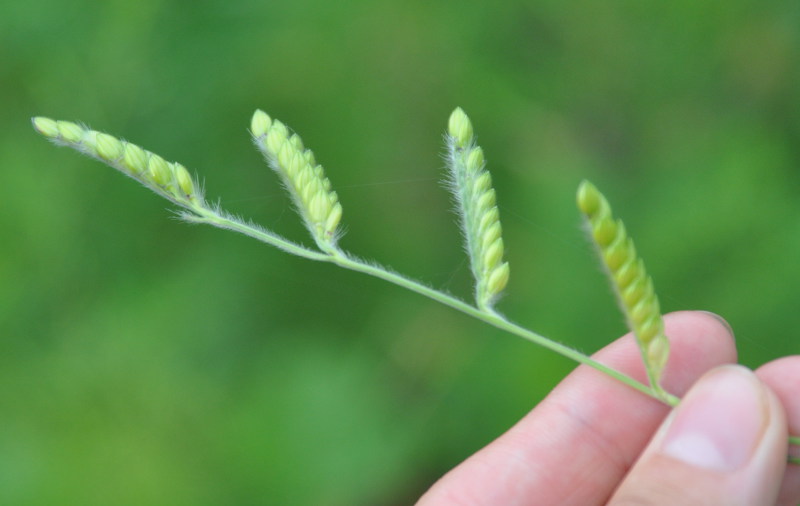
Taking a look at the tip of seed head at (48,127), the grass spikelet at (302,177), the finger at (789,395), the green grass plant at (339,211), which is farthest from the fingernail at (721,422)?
the tip of seed head at (48,127)

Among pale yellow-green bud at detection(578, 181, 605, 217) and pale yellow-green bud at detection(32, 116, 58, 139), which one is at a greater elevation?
pale yellow-green bud at detection(32, 116, 58, 139)

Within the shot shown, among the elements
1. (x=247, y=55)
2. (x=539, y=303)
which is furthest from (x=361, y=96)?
(x=539, y=303)

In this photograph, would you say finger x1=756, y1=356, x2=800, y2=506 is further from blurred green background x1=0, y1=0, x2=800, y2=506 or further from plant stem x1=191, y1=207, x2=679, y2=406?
blurred green background x1=0, y1=0, x2=800, y2=506

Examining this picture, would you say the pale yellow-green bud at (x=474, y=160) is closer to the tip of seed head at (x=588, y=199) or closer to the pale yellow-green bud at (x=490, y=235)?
the pale yellow-green bud at (x=490, y=235)

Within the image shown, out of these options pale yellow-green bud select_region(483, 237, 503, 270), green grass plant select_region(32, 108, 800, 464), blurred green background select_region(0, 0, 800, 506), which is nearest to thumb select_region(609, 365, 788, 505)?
green grass plant select_region(32, 108, 800, 464)

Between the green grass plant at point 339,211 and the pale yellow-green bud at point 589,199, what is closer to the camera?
the pale yellow-green bud at point 589,199
